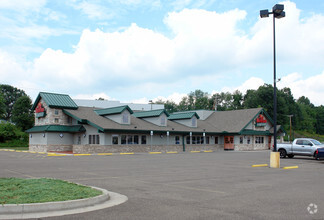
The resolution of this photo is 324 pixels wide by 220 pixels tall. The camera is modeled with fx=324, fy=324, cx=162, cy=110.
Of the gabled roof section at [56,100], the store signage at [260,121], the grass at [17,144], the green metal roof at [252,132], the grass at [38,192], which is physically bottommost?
the grass at [17,144]

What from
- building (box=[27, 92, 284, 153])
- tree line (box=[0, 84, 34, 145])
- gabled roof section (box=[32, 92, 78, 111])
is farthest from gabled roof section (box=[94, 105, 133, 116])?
tree line (box=[0, 84, 34, 145])

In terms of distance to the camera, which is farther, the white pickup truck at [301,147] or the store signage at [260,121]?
the store signage at [260,121]

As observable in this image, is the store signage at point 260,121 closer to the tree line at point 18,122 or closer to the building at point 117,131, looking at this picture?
the building at point 117,131

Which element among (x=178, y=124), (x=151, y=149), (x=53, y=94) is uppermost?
(x=53, y=94)

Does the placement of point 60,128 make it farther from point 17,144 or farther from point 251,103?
point 251,103

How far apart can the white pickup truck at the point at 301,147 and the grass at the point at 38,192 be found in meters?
23.7

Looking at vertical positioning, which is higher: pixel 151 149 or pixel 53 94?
pixel 53 94

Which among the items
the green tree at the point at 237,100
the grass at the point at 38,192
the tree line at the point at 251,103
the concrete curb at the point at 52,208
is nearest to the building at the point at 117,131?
the grass at the point at 38,192

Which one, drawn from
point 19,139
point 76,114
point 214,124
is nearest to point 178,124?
point 214,124

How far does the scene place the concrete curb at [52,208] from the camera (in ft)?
23.3

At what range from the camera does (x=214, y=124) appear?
55094 millimetres

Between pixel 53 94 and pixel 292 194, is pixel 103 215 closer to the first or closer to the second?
pixel 292 194

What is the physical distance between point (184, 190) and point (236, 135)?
4093cm

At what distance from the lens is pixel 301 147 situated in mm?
28500
